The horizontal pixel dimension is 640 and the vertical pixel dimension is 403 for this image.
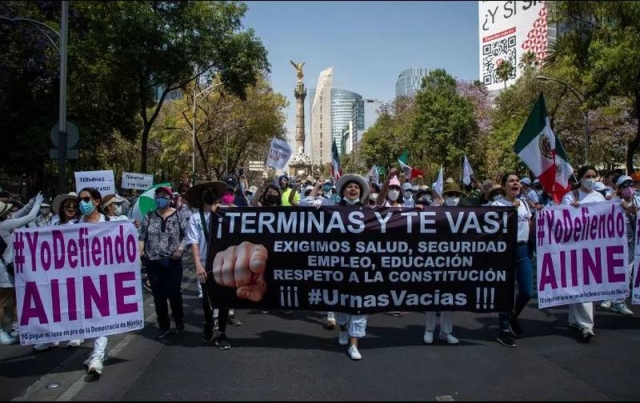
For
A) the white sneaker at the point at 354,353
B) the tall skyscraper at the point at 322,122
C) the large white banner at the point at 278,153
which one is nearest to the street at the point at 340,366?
the white sneaker at the point at 354,353

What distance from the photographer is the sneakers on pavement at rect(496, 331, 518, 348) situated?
644 cm

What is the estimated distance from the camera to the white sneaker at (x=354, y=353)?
234 inches

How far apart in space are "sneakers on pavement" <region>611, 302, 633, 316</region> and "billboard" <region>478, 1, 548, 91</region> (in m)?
83.4

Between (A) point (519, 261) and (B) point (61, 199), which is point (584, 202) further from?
(B) point (61, 199)

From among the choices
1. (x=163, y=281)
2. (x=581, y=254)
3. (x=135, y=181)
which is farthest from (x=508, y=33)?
(x=163, y=281)

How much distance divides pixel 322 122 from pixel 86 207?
525ft

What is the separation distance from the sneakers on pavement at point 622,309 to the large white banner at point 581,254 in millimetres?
1243

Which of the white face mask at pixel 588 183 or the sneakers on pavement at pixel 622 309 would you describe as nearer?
the white face mask at pixel 588 183

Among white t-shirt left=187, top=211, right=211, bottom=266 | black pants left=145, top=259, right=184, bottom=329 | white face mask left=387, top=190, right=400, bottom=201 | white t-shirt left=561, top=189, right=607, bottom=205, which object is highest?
white face mask left=387, top=190, right=400, bottom=201

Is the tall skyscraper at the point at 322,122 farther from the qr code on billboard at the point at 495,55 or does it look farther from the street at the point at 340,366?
the street at the point at 340,366

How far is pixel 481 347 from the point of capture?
641 centimetres

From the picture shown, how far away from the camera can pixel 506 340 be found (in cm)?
647

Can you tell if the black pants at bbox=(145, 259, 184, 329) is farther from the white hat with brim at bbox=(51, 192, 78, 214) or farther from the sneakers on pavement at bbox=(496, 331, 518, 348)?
the sneakers on pavement at bbox=(496, 331, 518, 348)

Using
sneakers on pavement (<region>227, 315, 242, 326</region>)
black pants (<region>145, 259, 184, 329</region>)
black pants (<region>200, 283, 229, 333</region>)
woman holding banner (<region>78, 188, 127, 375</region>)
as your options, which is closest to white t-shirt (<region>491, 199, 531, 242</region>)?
black pants (<region>200, 283, 229, 333</region>)
